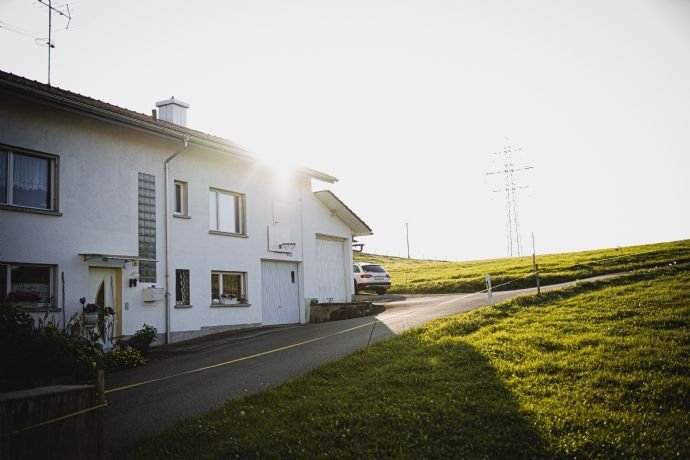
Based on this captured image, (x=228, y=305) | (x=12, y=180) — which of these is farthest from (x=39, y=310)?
(x=228, y=305)

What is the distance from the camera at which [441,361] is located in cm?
953

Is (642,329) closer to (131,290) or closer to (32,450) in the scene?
(32,450)

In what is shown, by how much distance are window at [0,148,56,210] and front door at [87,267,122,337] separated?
195cm

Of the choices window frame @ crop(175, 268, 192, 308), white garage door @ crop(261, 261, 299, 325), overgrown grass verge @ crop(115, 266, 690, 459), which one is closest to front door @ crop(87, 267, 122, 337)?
window frame @ crop(175, 268, 192, 308)

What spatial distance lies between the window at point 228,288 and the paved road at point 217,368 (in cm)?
125

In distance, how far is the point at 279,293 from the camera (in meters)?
20.1

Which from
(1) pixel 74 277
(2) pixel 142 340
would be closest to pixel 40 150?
(1) pixel 74 277

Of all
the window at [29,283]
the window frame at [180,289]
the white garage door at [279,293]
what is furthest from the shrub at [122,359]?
the white garage door at [279,293]

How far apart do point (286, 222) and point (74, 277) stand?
8.36m

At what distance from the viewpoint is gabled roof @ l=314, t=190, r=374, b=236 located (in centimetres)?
2216

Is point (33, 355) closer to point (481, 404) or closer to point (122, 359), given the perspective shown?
point (122, 359)

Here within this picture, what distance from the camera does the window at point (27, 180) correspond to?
12531mm

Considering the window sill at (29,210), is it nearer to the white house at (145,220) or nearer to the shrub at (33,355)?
the white house at (145,220)

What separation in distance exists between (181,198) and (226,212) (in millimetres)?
1891
